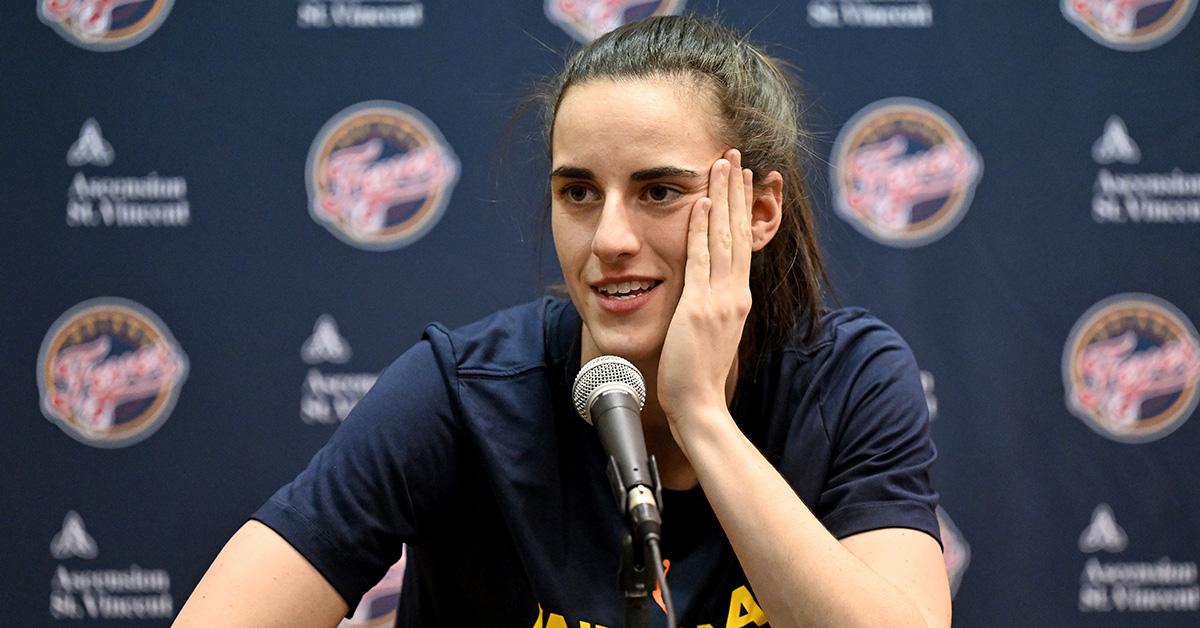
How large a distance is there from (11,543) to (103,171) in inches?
29.3

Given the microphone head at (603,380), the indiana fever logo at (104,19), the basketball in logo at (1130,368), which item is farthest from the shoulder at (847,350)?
the indiana fever logo at (104,19)

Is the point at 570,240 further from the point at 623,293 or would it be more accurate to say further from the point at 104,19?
the point at 104,19

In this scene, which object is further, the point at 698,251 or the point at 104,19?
the point at 104,19

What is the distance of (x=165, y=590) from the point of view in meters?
2.19

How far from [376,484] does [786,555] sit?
1.63 feet

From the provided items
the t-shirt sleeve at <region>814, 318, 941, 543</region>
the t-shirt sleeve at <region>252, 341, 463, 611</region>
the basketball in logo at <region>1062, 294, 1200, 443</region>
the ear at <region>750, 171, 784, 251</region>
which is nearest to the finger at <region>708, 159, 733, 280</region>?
the ear at <region>750, 171, 784, 251</region>

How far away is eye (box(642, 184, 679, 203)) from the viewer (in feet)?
4.27

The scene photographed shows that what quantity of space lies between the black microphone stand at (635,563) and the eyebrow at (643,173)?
46 centimetres

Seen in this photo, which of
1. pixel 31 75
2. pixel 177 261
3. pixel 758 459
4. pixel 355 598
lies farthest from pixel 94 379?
pixel 758 459

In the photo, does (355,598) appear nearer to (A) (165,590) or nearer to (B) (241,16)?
(A) (165,590)

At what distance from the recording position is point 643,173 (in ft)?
4.18

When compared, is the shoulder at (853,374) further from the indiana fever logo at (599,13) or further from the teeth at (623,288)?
the indiana fever logo at (599,13)

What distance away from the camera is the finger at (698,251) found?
4.26 ft

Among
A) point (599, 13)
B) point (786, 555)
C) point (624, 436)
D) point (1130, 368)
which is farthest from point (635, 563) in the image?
point (1130, 368)
